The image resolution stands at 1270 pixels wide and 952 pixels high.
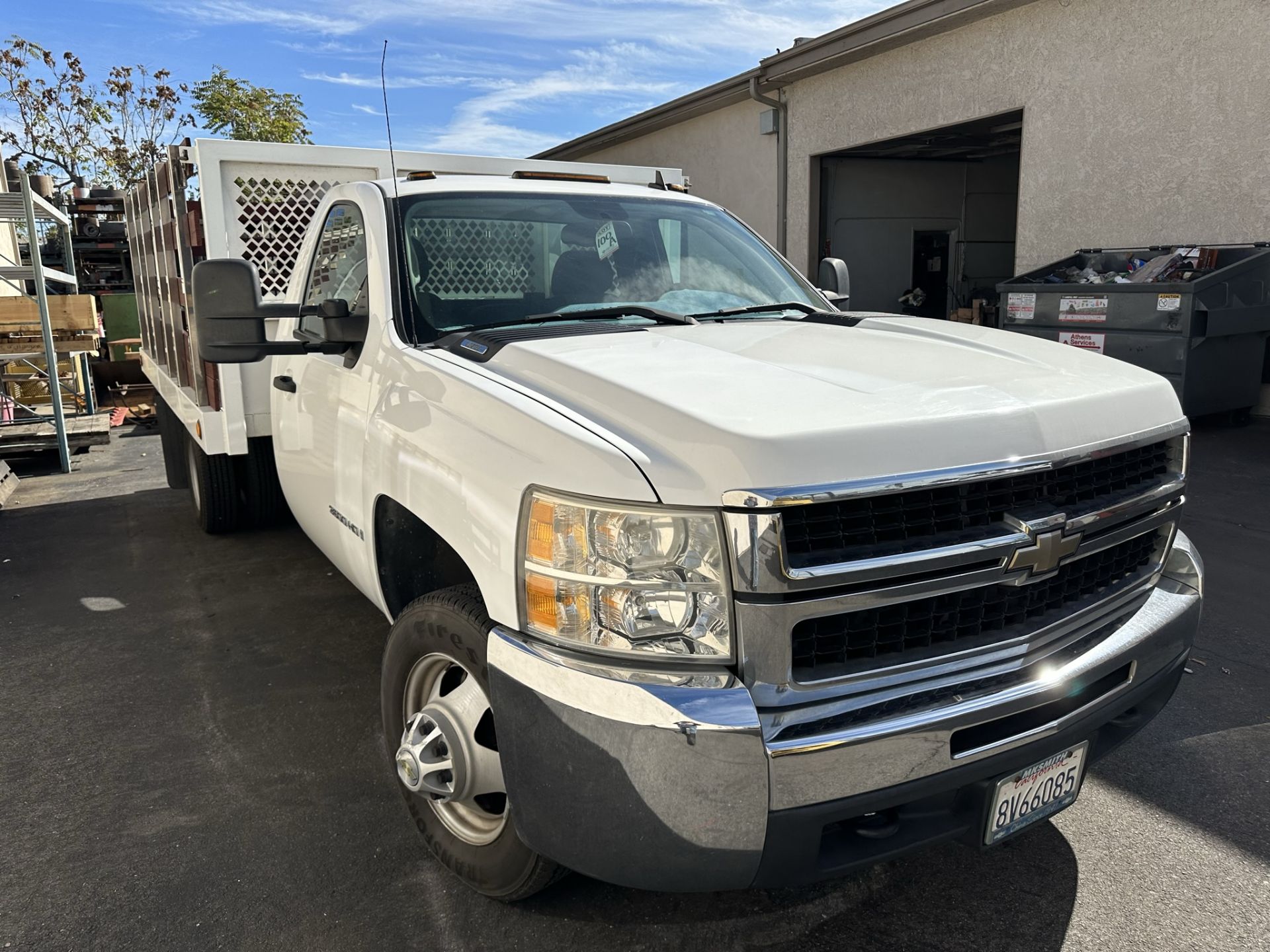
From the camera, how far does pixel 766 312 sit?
3.44 m

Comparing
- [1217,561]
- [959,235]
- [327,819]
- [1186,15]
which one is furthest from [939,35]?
[327,819]

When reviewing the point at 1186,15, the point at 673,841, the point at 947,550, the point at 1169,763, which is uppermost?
the point at 1186,15

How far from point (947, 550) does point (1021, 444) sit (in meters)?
0.32

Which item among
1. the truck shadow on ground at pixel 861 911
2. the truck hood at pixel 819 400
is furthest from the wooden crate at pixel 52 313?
the truck shadow on ground at pixel 861 911

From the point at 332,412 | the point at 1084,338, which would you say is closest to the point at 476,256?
the point at 332,412

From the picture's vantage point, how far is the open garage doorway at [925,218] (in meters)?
15.1

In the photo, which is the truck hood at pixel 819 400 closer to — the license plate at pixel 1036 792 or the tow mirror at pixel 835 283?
the license plate at pixel 1036 792

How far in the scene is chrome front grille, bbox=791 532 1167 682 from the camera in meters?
1.96

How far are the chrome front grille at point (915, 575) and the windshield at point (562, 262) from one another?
140 centimetres

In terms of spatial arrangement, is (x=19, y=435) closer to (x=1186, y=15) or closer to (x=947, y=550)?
(x=947, y=550)

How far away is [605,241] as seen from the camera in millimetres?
3455

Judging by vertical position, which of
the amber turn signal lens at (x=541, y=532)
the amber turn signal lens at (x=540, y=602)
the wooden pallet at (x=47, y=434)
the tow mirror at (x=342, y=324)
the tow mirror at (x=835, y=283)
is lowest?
the wooden pallet at (x=47, y=434)

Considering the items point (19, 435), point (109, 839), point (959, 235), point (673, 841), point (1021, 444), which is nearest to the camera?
point (673, 841)

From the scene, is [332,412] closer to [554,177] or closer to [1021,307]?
[554,177]
